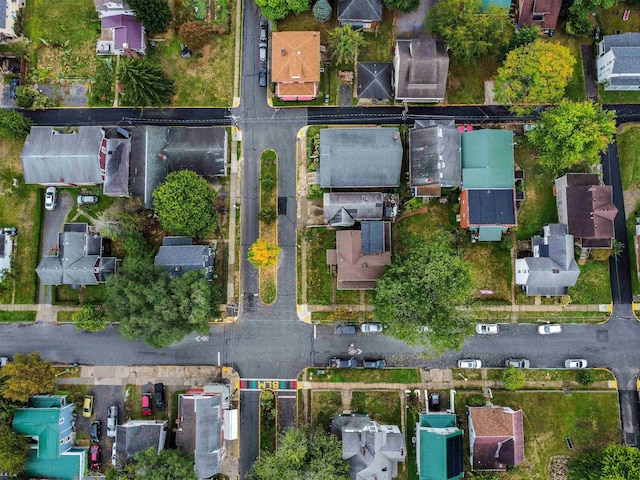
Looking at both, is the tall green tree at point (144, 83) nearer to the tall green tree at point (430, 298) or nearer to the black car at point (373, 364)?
the tall green tree at point (430, 298)

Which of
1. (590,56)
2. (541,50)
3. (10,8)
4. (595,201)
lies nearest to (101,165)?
(10,8)

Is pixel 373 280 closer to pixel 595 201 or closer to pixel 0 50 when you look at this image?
pixel 595 201

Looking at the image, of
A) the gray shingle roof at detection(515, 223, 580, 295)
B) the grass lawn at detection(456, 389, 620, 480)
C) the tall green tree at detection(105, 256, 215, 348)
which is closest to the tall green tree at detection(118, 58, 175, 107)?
the tall green tree at detection(105, 256, 215, 348)

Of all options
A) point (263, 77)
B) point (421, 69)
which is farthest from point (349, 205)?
point (263, 77)

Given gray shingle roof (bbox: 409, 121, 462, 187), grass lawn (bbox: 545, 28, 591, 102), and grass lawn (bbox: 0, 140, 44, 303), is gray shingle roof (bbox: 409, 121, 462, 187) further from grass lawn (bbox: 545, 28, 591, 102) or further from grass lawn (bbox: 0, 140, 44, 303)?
grass lawn (bbox: 0, 140, 44, 303)

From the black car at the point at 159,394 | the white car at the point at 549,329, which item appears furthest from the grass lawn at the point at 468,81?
the black car at the point at 159,394
